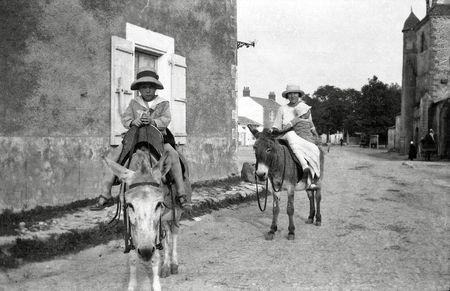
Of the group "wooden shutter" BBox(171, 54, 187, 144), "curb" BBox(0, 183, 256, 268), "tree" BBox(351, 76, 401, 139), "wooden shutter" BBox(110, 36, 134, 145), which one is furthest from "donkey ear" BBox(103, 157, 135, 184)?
"tree" BBox(351, 76, 401, 139)

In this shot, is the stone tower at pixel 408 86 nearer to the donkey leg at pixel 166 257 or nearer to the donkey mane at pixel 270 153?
the donkey mane at pixel 270 153

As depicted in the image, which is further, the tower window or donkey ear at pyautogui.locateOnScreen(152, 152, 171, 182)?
the tower window

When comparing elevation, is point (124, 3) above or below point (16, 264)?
above

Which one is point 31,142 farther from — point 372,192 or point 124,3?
point 372,192

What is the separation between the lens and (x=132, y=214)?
3201 mm

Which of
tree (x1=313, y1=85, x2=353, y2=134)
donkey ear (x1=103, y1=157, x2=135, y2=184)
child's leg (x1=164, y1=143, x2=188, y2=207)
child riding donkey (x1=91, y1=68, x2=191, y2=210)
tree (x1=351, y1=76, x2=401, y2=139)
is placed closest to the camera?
donkey ear (x1=103, y1=157, x2=135, y2=184)

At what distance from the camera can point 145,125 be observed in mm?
4090

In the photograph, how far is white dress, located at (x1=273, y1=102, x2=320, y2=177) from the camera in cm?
691

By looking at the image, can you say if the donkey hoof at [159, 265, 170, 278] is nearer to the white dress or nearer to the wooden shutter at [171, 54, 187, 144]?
the white dress

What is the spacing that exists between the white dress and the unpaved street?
115 centimetres

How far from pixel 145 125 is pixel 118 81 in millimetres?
3956

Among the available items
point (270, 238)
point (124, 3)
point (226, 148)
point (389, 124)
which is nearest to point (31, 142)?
point (124, 3)

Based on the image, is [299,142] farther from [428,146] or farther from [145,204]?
[428,146]

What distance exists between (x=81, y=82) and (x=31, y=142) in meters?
1.39
